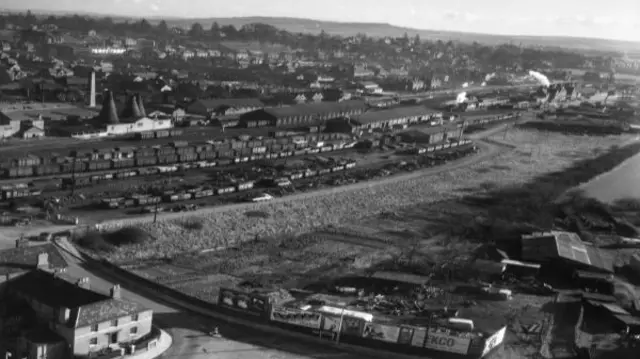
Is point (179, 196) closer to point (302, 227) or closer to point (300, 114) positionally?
point (302, 227)

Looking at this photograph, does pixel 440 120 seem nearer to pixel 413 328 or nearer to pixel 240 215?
pixel 240 215

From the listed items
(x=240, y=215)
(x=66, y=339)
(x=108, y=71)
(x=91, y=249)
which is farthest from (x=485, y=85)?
(x=66, y=339)

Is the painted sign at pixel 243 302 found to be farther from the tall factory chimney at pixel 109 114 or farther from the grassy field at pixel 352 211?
the tall factory chimney at pixel 109 114

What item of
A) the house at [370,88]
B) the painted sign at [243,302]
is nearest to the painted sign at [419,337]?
the painted sign at [243,302]

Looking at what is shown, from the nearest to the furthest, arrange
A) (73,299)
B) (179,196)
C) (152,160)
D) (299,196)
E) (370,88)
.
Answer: (73,299)
(179,196)
(299,196)
(152,160)
(370,88)

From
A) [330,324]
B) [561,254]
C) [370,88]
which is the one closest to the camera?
[330,324]

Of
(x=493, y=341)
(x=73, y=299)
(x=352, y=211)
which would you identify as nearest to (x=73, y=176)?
(x=352, y=211)
